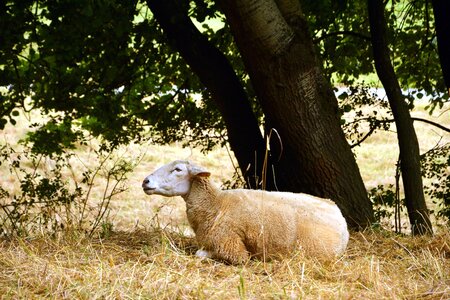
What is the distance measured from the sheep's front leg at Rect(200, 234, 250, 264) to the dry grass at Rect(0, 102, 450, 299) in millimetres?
92

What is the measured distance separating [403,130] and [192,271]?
12.8 feet

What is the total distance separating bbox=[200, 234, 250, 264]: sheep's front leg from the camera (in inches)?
214

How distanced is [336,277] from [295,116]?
2.37m

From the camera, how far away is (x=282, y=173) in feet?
23.9

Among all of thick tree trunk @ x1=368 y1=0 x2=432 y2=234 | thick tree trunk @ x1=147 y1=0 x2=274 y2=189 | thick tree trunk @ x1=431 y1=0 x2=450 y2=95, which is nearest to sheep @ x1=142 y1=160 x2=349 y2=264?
thick tree trunk @ x1=431 y1=0 x2=450 y2=95

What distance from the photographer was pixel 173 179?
569 centimetres

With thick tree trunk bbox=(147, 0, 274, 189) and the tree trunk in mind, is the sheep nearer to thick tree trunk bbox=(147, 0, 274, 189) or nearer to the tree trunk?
the tree trunk

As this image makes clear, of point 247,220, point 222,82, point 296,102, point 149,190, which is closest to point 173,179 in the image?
point 149,190

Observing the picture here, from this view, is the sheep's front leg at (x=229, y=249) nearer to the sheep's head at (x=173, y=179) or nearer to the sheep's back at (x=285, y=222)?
the sheep's back at (x=285, y=222)

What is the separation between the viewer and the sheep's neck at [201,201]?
5.68 metres

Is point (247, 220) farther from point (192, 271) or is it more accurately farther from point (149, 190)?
point (149, 190)

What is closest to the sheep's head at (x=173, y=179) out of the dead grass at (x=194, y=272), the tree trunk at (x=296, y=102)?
the dead grass at (x=194, y=272)

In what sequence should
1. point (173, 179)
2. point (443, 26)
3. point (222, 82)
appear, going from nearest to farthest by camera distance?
point (173, 179), point (443, 26), point (222, 82)

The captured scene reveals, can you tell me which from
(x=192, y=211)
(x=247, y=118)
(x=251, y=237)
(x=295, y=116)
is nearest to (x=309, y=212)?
(x=251, y=237)
